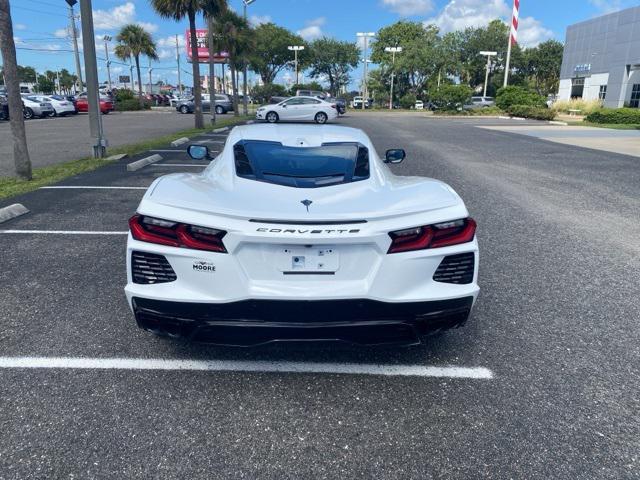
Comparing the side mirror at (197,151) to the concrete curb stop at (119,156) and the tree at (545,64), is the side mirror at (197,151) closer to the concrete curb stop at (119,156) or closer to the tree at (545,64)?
the concrete curb stop at (119,156)

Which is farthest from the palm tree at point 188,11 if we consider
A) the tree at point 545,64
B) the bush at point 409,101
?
the tree at point 545,64

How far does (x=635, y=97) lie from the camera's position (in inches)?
1676

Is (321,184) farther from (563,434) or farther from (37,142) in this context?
(37,142)

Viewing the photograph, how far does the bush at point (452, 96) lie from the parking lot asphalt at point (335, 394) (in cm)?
4307

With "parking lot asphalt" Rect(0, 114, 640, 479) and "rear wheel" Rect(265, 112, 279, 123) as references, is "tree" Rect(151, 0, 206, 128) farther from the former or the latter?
"parking lot asphalt" Rect(0, 114, 640, 479)

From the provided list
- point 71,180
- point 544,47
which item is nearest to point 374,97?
point 544,47

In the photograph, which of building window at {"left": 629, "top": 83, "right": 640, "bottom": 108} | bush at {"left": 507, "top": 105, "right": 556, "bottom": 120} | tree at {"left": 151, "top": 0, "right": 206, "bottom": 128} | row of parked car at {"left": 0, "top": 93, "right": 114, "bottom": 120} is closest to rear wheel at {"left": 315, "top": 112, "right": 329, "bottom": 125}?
tree at {"left": 151, "top": 0, "right": 206, "bottom": 128}

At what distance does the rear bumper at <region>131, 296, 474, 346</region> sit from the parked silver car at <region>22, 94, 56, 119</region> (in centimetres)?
3429

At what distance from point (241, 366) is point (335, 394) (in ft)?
2.17

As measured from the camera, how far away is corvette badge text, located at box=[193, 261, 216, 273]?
2645 mm

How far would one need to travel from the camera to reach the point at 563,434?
8.47 feet

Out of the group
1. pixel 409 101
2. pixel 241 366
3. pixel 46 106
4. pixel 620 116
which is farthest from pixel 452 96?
pixel 241 366

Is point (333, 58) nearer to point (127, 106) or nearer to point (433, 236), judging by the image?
point (127, 106)

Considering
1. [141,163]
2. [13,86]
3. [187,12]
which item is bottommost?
[141,163]
